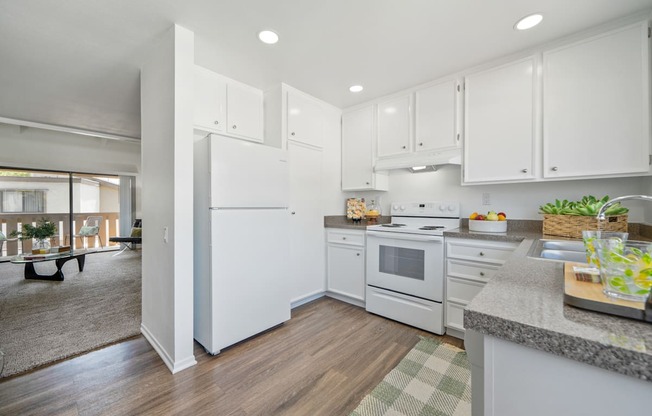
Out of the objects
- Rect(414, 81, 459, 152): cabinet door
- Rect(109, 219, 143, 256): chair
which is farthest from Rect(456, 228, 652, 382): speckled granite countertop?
Rect(109, 219, 143, 256): chair

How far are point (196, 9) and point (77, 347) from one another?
8.59ft

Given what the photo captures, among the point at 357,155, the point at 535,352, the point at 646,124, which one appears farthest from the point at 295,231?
the point at 646,124

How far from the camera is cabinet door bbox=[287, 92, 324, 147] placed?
9.01 ft

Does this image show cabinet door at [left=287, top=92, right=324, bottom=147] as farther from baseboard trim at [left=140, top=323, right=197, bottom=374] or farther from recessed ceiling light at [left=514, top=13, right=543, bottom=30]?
baseboard trim at [left=140, top=323, right=197, bottom=374]

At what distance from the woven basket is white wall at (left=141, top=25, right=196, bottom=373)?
259 cm

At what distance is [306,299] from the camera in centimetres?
293

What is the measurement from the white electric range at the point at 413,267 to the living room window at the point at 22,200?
23.4 feet

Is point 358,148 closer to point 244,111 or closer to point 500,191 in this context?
point 244,111

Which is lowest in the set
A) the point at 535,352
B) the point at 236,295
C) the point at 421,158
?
the point at 236,295

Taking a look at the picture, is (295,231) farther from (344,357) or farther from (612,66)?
(612,66)

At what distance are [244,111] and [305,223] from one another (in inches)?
51.3

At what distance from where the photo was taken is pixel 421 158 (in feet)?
8.59

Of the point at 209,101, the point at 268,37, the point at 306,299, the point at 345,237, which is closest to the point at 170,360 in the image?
the point at 306,299

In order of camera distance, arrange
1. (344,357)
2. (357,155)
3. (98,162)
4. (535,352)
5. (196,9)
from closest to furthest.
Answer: (535,352) < (196,9) < (344,357) < (357,155) < (98,162)
